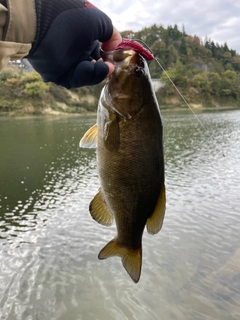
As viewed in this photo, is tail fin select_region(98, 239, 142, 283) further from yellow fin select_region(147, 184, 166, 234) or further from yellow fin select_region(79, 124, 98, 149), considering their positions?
yellow fin select_region(79, 124, 98, 149)

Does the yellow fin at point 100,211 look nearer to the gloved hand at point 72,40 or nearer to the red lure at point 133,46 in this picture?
the gloved hand at point 72,40

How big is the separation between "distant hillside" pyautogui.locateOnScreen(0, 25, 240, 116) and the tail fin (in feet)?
90.2

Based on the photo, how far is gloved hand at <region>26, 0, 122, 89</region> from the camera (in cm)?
165

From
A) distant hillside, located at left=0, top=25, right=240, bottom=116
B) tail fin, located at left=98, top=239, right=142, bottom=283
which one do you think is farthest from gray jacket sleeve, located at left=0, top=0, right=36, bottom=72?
distant hillside, located at left=0, top=25, right=240, bottom=116

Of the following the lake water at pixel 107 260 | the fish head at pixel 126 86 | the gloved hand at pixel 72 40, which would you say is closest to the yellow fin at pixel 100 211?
the fish head at pixel 126 86

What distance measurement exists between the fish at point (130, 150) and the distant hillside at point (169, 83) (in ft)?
89.8

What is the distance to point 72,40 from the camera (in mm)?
1724

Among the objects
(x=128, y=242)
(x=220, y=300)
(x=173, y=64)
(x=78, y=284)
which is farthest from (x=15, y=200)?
(x=173, y=64)

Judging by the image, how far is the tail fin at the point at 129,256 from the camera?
2055 mm

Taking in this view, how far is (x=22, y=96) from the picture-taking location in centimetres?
5331

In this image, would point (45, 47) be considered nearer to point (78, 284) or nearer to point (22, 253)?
point (78, 284)

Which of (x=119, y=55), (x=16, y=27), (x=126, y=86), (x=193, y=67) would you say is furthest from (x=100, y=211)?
(x=193, y=67)

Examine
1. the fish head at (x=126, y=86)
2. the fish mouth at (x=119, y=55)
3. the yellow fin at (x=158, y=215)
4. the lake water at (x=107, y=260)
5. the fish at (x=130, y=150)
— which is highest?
the fish mouth at (x=119, y=55)

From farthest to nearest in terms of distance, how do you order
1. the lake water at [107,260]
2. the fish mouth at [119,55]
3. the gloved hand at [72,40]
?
the lake water at [107,260], the fish mouth at [119,55], the gloved hand at [72,40]
